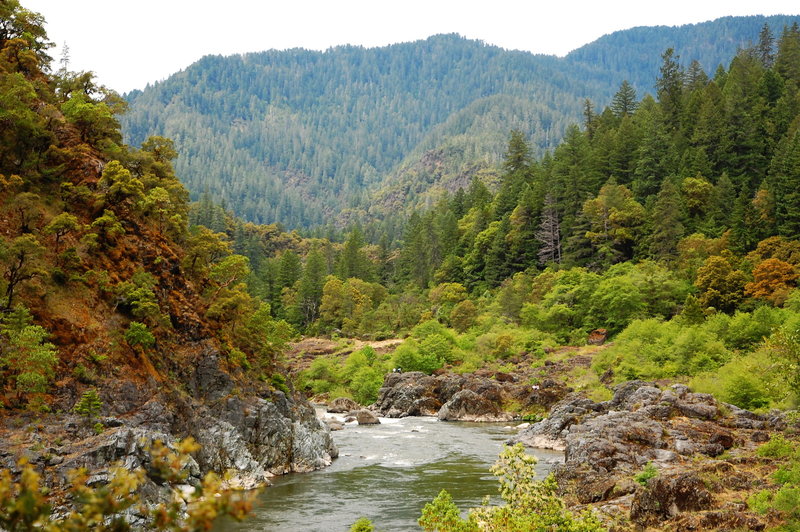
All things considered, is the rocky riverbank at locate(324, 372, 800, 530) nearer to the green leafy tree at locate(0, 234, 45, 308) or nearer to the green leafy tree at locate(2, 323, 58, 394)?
the green leafy tree at locate(2, 323, 58, 394)

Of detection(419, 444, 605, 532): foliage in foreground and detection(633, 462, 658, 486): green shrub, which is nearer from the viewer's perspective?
detection(419, 444, 605, 532): foliage in foreground

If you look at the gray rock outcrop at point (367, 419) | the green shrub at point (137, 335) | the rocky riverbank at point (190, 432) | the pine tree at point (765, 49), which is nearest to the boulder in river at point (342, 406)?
the gray rock outcrop at point (367, 419)

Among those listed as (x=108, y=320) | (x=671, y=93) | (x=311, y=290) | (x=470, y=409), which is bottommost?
(x=470, y=409)

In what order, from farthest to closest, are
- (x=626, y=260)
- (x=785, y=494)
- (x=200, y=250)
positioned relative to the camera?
(x=626, y=260), (x=200, y=250), (x=785, y=494)

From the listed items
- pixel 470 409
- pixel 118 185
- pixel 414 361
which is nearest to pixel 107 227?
pixel 118 185

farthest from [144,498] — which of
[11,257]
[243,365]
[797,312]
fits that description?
[797,312]

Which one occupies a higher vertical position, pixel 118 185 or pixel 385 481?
pixel 118 185

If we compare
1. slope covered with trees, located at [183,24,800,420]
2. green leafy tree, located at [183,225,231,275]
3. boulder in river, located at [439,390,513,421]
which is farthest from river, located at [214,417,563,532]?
slope covered with trees, located at [183,24,800,420]

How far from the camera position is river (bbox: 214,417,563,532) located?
84.2ft

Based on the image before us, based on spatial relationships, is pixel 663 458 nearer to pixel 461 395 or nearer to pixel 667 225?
pixel 461 395

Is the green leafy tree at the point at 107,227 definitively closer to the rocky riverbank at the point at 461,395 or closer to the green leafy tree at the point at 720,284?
the rocky riverbank at the point at 461,395

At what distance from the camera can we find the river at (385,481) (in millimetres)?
25656

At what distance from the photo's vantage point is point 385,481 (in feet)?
108

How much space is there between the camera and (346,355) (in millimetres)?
87125
